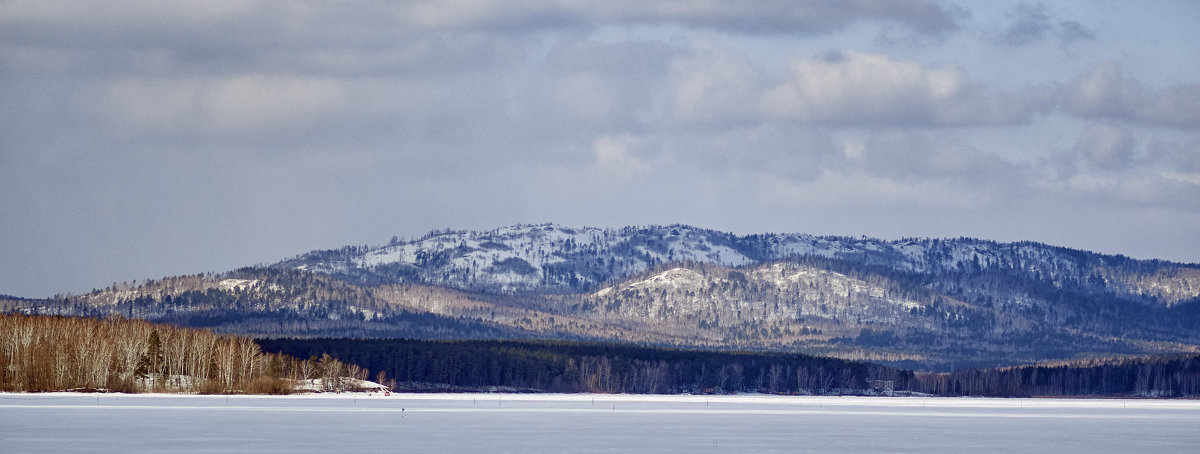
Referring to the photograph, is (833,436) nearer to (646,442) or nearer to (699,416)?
(646,442)

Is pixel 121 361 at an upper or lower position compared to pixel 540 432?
upper

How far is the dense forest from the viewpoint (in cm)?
14925

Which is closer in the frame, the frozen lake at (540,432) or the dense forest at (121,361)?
the frozen lake at (540,432)

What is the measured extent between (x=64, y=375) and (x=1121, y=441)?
362ft

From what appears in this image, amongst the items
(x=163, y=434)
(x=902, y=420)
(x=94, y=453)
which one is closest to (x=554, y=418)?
(x=902, y=420)

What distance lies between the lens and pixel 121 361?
158m

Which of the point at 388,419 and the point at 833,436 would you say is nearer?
the point at 833,436

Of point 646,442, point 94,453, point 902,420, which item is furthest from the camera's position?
point 902,420

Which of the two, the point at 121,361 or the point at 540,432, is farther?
the point at 121,361

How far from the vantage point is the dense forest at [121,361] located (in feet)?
490

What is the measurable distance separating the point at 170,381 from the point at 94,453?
10207 centimetres

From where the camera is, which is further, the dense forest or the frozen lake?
the dense forest

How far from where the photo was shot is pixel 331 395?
546ft

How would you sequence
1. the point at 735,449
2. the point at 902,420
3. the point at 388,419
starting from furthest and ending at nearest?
1. the point at 902,420
2. the point at 388,419
3. the point at 735,449
